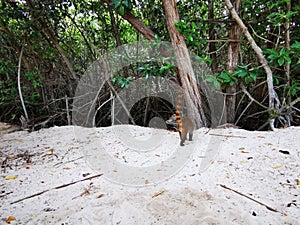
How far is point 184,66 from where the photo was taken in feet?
7.16

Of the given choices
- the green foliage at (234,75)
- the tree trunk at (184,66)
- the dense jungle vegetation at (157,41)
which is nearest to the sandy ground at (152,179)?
the tree trunk at (184,66)

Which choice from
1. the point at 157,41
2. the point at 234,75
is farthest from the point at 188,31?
the point at 234,75

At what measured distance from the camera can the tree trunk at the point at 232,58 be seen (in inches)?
92.1

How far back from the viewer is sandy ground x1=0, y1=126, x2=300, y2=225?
90 cm

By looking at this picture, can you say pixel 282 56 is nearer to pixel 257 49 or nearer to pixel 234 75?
pixel 257 49

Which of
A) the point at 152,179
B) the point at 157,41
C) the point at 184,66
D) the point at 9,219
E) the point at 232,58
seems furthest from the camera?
the point at 232,58

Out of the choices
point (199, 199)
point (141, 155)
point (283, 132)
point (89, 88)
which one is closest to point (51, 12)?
point (89, 88)

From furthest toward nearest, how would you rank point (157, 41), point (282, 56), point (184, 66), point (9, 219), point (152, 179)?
point (184, 66)
point (157, 41)
point (282, 56)
point (152, 179)
point (9, 219)

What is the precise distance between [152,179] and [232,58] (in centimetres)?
190

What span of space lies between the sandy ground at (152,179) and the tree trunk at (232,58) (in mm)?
846

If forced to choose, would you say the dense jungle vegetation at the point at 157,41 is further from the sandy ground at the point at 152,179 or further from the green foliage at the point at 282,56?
the sandy ground at the point at 152,179

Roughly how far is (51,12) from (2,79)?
5.07 ft

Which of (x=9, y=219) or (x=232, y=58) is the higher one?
(x=232, y=58)

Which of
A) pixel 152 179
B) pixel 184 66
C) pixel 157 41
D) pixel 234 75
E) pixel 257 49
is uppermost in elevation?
pixel 157 41
